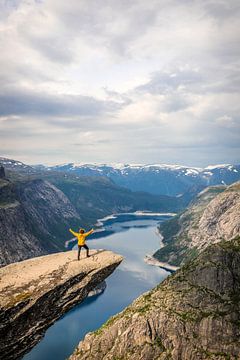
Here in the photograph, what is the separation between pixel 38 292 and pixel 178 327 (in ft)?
362

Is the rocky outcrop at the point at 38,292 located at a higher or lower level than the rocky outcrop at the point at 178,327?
higher

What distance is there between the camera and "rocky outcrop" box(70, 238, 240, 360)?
12656 cm

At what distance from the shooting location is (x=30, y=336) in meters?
32.8

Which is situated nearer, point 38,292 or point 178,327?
point 38,292

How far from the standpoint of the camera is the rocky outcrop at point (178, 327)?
127m

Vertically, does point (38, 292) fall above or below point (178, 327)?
above

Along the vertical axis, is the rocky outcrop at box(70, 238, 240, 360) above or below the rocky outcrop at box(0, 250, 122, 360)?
below

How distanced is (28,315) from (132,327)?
108585 millimetres

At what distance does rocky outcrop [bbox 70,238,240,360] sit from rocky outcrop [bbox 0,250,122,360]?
9692 centimetres

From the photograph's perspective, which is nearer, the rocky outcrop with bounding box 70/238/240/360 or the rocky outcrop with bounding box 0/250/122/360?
the rocky outcrop with bounding box 0/250/122/360

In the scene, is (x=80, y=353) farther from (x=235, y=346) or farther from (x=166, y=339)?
(x=235, y=346)

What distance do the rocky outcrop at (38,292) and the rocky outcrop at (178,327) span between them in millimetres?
96917

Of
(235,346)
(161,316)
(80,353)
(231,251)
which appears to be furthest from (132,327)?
(231,251)

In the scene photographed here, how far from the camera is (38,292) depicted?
32781mm
